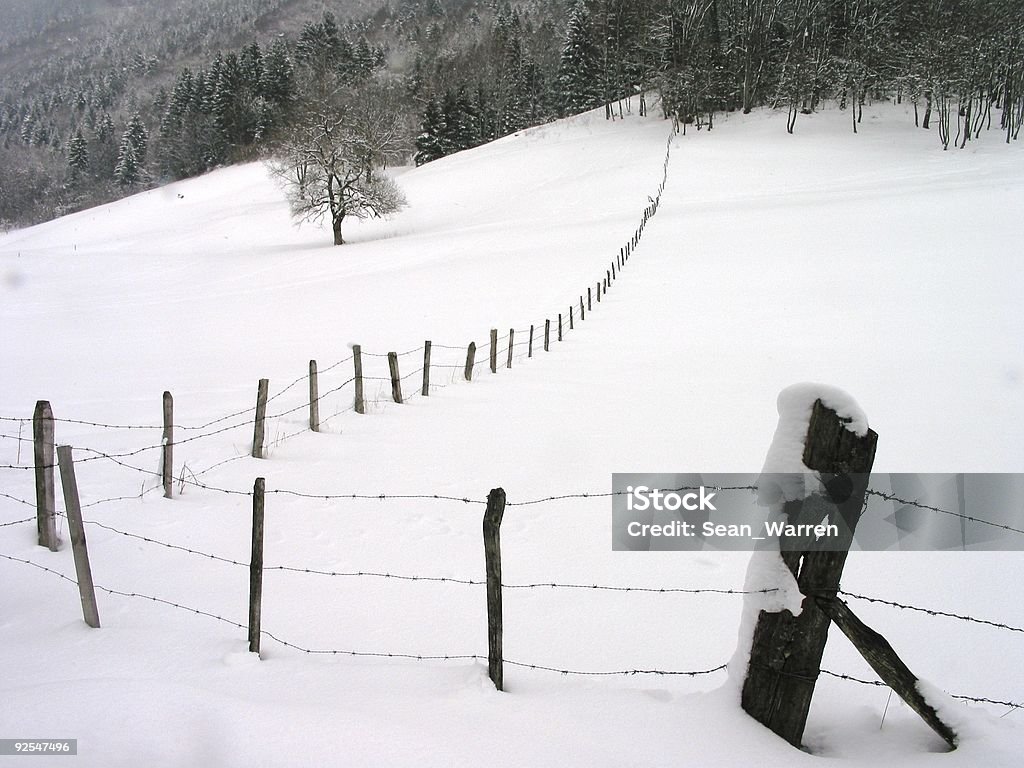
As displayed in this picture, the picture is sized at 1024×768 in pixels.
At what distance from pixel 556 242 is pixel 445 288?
27.2 feet

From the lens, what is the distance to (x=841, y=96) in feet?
175

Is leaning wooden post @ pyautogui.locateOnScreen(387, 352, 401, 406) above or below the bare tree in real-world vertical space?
below

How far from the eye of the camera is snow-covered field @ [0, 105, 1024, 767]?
125 inches

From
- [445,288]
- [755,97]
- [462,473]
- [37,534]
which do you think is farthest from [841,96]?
[37,534]

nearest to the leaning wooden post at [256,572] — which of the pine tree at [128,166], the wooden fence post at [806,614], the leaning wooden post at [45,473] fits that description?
the leaning wooden post at [45,473]

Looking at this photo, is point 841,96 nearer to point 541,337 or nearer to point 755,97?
point 755,97

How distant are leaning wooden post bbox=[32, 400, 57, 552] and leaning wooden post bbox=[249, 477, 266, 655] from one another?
→ 280 centimetres

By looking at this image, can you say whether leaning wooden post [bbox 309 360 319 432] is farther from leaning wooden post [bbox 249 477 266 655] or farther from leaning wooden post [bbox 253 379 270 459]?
leaning wooden post [bbox 249 477 266 655]

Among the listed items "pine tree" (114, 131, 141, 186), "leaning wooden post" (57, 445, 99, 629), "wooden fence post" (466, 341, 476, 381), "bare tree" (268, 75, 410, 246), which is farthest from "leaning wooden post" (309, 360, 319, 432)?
"pine tree" (114, 131, 141, 186)

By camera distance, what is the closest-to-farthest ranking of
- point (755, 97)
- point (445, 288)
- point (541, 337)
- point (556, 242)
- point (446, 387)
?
point (446, 387), point (541, 337), point (445, 288), point (556, 242), point (755, 97)

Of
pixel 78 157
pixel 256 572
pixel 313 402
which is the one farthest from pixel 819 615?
pixel 78 157

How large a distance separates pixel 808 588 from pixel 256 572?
3.21m

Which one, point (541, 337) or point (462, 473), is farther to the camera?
point (541, 337)

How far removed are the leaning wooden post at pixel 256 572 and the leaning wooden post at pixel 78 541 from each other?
1.27 metres
